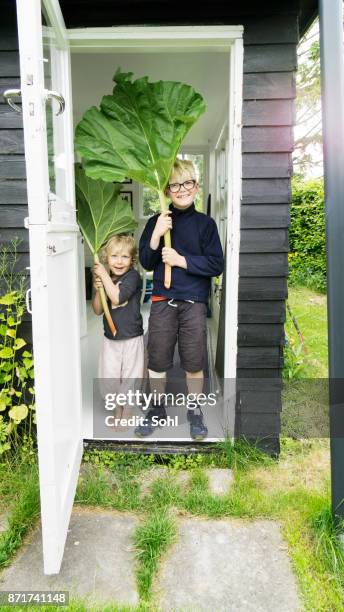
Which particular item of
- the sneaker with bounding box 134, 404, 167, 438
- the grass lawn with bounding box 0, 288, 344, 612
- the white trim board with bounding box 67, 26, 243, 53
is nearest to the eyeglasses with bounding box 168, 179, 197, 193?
the white trim board with bounding box 67, 26, 243, 53

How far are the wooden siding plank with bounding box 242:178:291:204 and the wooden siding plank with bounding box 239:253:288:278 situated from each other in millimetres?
301

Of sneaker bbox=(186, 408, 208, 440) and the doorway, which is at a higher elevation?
the doorway

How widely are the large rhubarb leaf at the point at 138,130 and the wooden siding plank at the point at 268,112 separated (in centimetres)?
25

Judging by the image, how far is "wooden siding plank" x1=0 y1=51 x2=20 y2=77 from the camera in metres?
2.38

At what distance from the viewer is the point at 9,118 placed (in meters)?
2.43

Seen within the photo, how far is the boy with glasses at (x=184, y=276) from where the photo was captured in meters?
2.64

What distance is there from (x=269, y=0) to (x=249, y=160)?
0.79 metres

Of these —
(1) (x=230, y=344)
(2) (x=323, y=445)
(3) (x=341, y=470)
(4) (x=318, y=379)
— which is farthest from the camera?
(4) (x=318, y=379)

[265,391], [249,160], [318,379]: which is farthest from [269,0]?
[318,379]

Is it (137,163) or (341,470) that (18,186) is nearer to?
(137,163)

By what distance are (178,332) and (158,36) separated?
163 cm

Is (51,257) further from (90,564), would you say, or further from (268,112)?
(268,112)

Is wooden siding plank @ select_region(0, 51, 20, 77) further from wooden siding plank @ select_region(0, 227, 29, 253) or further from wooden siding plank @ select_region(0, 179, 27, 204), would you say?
wooden siding plank @ select_region(0, 227, 29, 253)

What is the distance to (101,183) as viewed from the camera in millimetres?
2750
